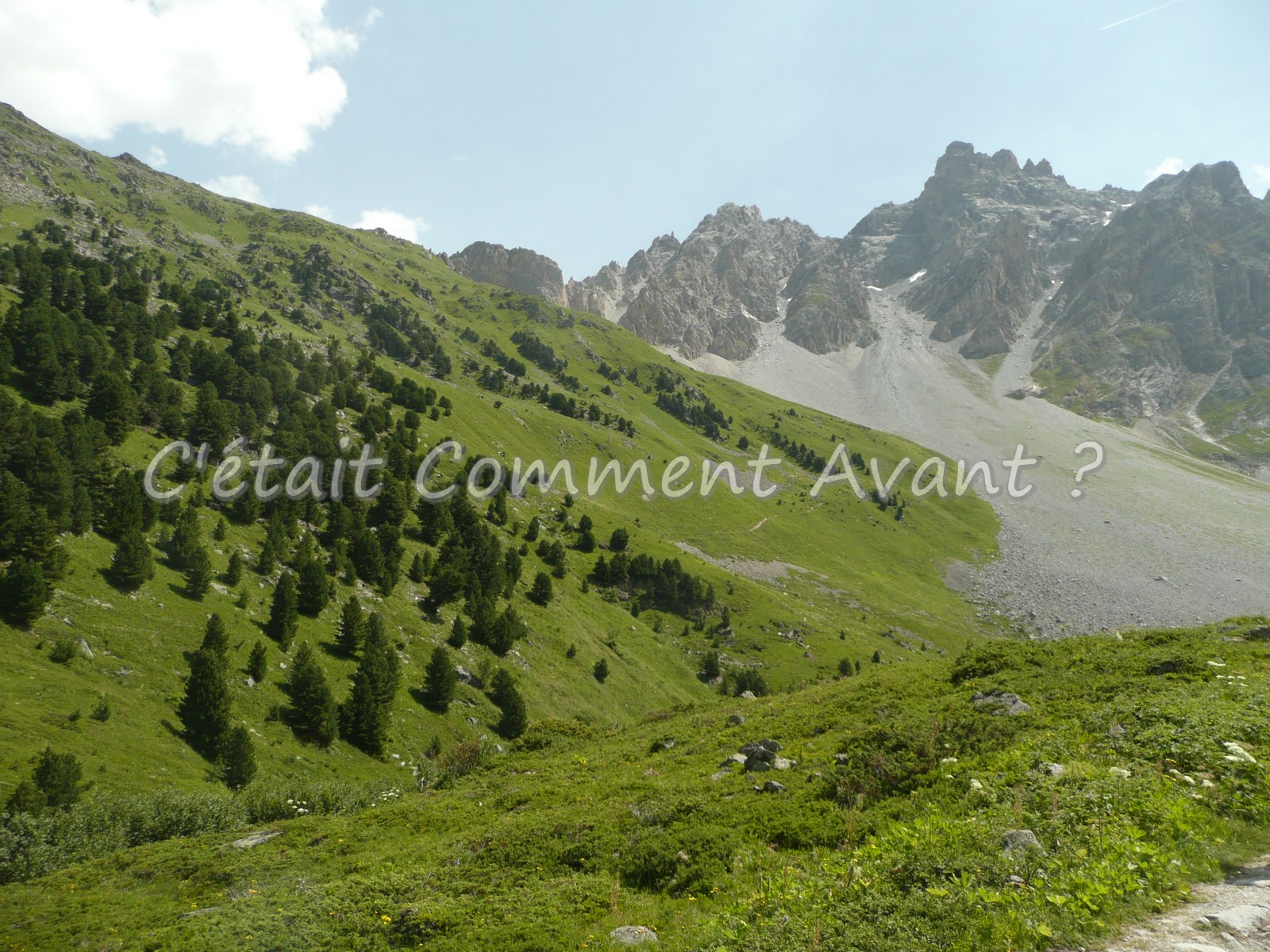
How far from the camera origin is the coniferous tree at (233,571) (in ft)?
173

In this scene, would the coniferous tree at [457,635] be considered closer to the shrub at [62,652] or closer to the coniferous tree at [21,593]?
the shrub at [62,652]

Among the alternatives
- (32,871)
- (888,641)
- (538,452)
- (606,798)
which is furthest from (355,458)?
(888,641)

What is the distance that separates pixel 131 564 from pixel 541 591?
40.8 meters

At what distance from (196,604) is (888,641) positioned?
91314mm

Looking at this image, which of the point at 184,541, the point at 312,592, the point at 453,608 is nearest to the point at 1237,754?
the point at 312,592

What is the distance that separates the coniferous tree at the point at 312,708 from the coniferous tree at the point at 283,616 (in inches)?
288

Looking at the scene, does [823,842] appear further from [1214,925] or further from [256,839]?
[256,839]

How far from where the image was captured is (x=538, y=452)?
131m

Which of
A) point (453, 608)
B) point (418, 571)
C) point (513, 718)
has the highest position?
point (418, 571)

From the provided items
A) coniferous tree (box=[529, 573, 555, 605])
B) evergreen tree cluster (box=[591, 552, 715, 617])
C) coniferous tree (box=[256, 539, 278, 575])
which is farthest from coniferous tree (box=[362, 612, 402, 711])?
evergreen tree cluster (box=[591, 552, 715, 617])

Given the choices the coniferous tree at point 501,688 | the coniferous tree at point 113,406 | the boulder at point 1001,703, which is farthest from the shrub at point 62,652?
the boulder at point 1001,703

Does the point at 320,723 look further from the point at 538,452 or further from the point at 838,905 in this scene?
the point at 538,452

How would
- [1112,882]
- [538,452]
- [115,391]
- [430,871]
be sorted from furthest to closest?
[538,452]
[115,391]
[430,871]
[1112,882]

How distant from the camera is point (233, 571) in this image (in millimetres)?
52812
